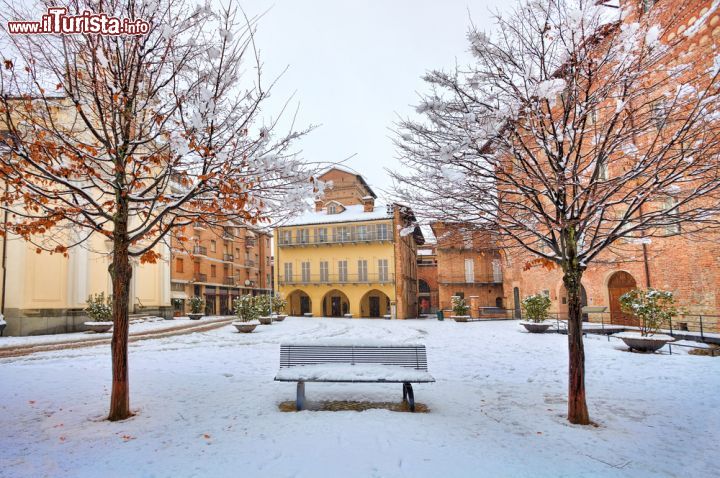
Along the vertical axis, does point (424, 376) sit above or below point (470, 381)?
above

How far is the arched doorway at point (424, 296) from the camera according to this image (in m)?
48.3

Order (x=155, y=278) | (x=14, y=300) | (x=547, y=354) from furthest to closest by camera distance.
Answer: (x=155, y=278) < (x=14, y=300) < (x=547, y=354)

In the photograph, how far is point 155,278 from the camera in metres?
22.2

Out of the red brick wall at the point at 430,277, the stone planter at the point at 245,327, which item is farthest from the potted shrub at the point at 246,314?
the red brick wall at the point at 430,277

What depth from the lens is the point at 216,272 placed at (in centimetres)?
3791

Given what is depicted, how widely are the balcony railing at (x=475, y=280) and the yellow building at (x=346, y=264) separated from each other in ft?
12.3

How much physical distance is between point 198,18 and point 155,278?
64.9ft

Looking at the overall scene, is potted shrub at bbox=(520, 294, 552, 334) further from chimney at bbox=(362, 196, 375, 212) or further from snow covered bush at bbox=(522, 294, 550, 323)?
chimney at bbox=(362, 196, 375, 212)

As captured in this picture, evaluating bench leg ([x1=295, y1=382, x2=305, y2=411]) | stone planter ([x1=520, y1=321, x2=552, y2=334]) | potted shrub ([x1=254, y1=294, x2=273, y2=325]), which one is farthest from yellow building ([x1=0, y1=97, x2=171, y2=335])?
stone planter ([x1=520, y1=321, x2=552, y2=334])

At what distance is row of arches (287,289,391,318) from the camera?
1455 inches

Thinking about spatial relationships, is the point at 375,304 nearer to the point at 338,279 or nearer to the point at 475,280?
the point at 338,279

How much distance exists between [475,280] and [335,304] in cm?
1370

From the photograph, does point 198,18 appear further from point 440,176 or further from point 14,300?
point 14,300

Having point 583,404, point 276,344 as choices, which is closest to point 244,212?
point 583,404
